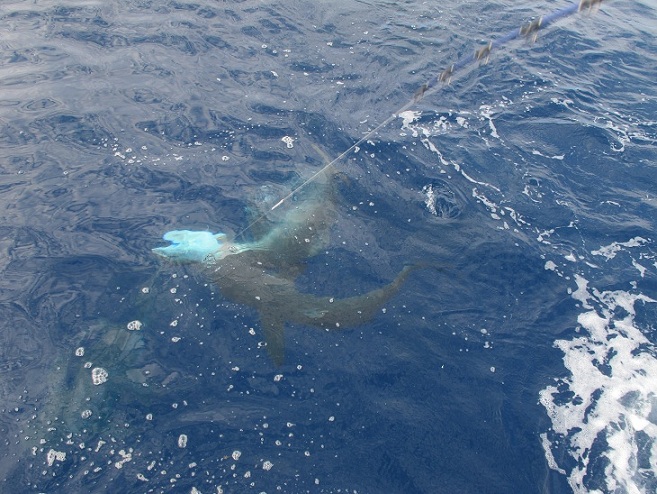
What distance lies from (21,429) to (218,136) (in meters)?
7.21

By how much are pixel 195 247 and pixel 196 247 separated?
0.06 feet

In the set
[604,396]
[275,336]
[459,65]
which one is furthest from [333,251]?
[459,65]

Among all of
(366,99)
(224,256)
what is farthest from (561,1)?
(224,256)

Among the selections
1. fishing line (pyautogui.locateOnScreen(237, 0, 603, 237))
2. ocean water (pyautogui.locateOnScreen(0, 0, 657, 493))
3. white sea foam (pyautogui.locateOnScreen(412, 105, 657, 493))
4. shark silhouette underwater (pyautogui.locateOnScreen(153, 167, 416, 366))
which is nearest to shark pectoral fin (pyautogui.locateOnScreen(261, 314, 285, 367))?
shark silhouette underwater (pyautogui.locateOnScreen(153, 167, 416, 366))

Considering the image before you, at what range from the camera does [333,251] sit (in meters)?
9.80

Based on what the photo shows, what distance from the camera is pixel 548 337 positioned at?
8562 mm

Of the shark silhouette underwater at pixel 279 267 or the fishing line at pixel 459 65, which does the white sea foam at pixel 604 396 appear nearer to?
the shark silhouette underwater at pixel 279 267

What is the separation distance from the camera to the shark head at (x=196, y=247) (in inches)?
375

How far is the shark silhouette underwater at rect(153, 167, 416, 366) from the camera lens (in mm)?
8742

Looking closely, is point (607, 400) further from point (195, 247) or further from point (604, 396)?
point (195, 247)

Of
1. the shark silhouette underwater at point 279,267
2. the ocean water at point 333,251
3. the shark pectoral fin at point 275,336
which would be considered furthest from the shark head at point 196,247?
the shark pectoral fin at point 275,336

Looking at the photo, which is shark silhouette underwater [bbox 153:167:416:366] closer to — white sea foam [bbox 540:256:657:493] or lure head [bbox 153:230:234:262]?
lure head [bbox 153:230:234:262]

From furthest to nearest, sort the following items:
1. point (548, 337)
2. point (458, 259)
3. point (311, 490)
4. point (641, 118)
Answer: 1. point (641, 118)
2. point (458, 259)
3. point (548, 337)
4. point (311, 490)

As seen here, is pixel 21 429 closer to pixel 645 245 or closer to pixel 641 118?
pixel 645 245
